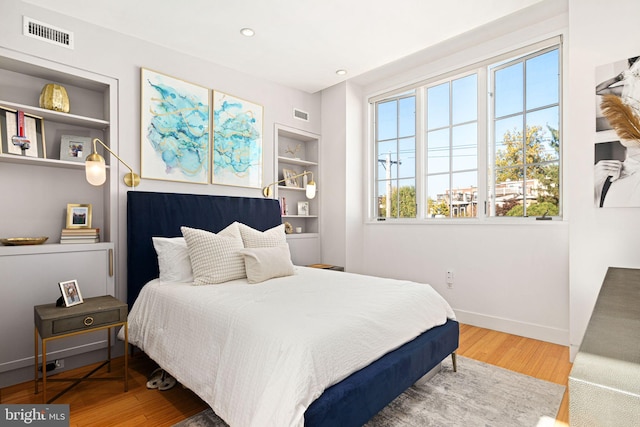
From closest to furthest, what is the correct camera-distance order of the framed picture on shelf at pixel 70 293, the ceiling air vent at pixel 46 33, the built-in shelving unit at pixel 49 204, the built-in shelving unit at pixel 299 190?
1. the framed picture on shelf at pixel 70 293
2. the built-in shelving unit at pixel 49 204
3. the ceiling air vent at pixel 46 33
4. the built-in shelving unit at pixel 299 190

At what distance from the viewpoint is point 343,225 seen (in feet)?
13.4

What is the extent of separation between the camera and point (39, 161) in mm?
2395

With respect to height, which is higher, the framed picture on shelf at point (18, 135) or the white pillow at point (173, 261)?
the framed picture on shelf at point (18, 135)

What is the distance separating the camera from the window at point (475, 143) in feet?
9.71

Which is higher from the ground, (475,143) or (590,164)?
(475,143)

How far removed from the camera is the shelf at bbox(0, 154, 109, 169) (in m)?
2.26

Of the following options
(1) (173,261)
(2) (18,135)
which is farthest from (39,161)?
(1) (173,261)

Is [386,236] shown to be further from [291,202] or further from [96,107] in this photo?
[96,107]

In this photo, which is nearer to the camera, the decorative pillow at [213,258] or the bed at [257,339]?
the bed at [257,339]

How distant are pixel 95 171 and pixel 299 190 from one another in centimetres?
244

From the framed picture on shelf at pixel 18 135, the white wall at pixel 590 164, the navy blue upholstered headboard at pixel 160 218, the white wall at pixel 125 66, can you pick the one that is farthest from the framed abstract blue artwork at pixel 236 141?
the white wall at pixel 590 164

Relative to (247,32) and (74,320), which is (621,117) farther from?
(74,320)

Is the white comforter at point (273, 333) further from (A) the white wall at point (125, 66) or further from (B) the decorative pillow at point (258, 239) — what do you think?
(A) the white wall at point (125, 66)

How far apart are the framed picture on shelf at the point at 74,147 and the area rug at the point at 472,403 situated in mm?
2168
